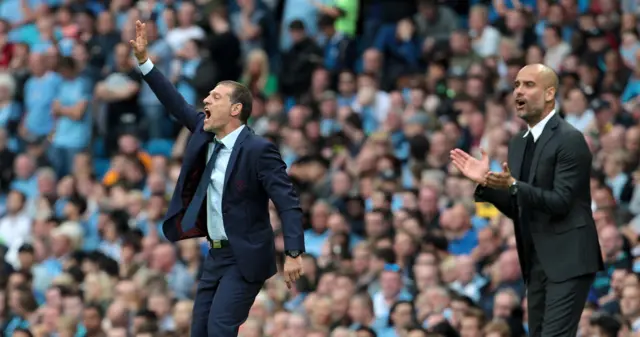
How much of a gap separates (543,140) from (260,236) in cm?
170

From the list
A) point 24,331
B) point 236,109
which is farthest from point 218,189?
point 24,331

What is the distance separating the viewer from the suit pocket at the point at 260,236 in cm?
877

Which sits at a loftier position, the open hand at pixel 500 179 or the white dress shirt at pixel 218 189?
the white dress shirt at pixel 218 189

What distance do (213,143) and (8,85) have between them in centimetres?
956

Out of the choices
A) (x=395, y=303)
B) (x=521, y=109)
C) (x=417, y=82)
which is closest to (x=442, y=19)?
(x=417, y=82)

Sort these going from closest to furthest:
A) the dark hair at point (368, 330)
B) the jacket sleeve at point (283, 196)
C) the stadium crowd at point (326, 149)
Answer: the jacket sleeve at point (283, 196) → the dark hair at point (368, 330) → the stadium crowd at point (326, 149)

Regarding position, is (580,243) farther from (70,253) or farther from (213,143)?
(70,253)

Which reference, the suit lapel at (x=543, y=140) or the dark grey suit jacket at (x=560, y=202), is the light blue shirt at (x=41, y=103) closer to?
the dark grey suit jacket at (x=560, y=202)

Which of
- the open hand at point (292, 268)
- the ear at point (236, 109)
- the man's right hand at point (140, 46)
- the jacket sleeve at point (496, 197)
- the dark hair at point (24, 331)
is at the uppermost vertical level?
the man's right hand at point (140, 46)

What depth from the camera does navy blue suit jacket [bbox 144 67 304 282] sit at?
859 centimetres

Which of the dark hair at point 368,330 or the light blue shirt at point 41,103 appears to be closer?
the dark hair at point 368,330

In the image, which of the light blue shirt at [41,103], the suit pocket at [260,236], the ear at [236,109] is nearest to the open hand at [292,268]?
the suit pocket at [260,236]

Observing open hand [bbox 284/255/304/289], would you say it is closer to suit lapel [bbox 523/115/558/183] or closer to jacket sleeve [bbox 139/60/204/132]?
jacket sleeve [bbox 139/60/204/132]

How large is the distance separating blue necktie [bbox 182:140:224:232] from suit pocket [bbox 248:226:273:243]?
34 centimetres
